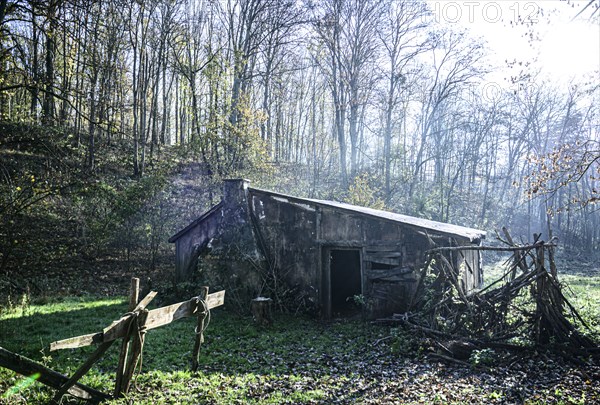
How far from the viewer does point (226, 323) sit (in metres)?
11.9

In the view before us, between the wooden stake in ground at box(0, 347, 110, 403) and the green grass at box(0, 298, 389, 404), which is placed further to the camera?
the green grass at box(0, 298, 389, 404)

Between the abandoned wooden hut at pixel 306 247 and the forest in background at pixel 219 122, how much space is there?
10.6 ft

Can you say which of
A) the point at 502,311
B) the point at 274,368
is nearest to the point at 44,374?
the point at 274,368

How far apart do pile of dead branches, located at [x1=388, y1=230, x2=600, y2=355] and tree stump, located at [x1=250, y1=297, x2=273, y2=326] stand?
11.4 ft

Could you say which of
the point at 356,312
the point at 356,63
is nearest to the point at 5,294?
the point at 356,312

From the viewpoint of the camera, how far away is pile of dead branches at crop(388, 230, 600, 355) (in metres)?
8.63

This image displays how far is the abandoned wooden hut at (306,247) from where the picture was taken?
38.7ft

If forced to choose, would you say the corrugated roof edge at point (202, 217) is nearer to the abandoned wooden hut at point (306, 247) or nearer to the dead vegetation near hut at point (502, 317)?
the abandoned wooden hut at point (306, 247)

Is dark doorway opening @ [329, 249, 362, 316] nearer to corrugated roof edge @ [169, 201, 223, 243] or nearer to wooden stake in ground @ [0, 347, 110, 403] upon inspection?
corrugated roof edge @ [169, 201, 223, 243]

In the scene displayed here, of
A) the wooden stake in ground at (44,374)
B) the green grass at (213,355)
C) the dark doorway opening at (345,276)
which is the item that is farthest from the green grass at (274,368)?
the dark doorway opening at (345,276)

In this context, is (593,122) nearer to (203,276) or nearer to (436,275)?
(436,275)

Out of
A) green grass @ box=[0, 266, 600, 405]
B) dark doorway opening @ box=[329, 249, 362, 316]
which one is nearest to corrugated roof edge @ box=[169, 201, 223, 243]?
green grass @ box=[0, 266, 600, 405]

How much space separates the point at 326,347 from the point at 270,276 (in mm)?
4191

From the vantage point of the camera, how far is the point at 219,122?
816 inches
